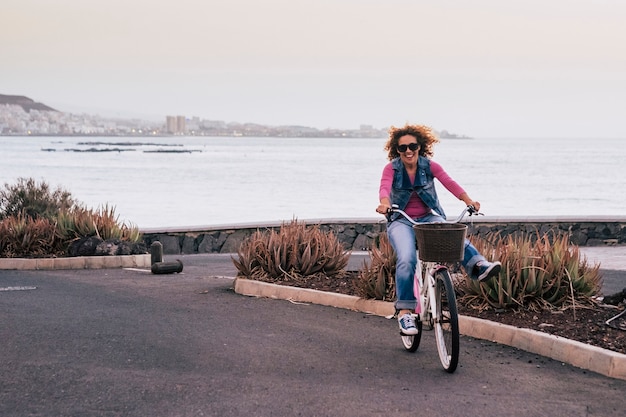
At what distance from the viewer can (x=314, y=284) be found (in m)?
11.8

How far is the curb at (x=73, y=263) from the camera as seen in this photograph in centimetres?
1628

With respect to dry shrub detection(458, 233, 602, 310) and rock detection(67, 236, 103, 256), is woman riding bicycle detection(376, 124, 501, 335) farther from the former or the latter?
rock detection(67, 236, 103, 256)

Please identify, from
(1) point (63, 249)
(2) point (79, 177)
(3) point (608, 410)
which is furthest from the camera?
(2) point (79, 177)

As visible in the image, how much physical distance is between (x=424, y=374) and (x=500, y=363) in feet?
2.64

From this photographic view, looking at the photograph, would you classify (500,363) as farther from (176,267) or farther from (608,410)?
(176,267)

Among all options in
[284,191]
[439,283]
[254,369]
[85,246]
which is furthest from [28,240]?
[284,191]

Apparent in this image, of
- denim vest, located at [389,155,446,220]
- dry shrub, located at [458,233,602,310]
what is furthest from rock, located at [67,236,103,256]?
denim vest, located at [389,155,446,220]

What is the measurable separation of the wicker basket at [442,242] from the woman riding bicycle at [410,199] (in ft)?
2.46

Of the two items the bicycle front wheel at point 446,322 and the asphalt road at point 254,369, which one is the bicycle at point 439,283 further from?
the asphalt road at point 254,369

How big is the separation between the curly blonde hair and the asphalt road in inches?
70.1

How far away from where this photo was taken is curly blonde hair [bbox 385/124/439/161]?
8766mm

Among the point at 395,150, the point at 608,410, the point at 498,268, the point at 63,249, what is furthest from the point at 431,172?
the point at 63,249

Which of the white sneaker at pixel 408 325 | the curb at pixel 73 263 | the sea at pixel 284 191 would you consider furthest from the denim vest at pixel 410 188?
the sea at pixel 284 191

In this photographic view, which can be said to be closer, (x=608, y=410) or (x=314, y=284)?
(x=608, y=410)
